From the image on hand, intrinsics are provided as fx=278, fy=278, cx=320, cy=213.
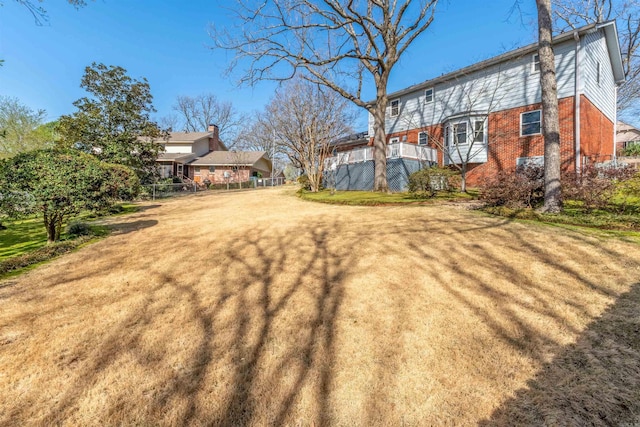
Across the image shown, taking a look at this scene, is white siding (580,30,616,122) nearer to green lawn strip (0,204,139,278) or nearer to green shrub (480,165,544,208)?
green shrub (480,165,544,208)

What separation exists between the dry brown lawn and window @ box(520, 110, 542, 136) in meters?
13.0

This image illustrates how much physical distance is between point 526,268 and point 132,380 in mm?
4920

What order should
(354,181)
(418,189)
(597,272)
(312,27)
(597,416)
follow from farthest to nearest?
(354,181) → (312,27) → (418,189) → (597,272) → (597,416)

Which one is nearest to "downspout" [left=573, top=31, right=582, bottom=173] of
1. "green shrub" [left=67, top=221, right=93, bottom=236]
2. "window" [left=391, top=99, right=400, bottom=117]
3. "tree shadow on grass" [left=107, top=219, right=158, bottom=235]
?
"window" [left=391, top=99, right=400, bottom=117]

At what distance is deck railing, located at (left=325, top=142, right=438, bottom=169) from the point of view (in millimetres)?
16453

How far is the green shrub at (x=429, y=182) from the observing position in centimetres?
1138

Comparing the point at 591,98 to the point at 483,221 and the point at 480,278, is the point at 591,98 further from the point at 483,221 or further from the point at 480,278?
the point at 480,278

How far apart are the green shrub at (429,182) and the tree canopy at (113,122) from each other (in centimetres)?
1698

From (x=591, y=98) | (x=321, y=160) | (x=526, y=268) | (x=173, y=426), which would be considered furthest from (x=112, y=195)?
(x=591, y=98)

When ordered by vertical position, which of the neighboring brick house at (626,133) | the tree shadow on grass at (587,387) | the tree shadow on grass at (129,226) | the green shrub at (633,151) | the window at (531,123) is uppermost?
the neighboring brick house at (626,133)

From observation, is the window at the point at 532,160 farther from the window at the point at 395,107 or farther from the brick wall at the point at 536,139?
the window at the point at 395,107

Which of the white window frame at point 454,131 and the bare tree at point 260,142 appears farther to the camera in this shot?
the bare tree at point 260,142

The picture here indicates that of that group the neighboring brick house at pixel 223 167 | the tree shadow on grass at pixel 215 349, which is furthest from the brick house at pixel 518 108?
the neighboring brick house at pixel 223 167

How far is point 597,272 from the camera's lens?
3.83 meters
